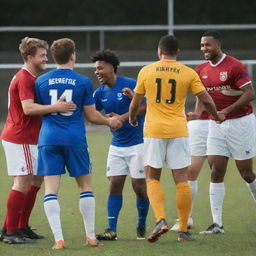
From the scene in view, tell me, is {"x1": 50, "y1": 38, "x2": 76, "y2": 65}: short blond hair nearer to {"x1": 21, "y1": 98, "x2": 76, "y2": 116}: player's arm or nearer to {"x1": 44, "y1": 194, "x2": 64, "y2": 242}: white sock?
{"x1": 21, "y1": 98, "x2": 76, "y2": 116}: player's arm

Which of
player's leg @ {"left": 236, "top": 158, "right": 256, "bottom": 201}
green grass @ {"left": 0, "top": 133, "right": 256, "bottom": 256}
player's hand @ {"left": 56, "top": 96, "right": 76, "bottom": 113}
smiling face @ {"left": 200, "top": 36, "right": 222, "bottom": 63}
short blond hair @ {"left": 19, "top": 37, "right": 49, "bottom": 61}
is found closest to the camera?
player's hand @ {"left": 56, "top": 96, "right": 76, "bottom": 113}

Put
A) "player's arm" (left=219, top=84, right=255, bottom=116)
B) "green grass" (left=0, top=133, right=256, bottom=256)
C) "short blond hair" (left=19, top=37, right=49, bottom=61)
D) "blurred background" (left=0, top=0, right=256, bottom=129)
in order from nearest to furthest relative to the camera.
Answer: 1. "green grass" (left=0, top=133, right=256, bottom=256)
2. "short blond hair" (left=19, top=37, right=49, bottom=61)
3. "player's arm" (left=219, top=84, right=255, bottom=116)
4. "blurred background" (left=0, top=0, right=256, bottom=129)

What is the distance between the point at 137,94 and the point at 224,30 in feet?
70.3

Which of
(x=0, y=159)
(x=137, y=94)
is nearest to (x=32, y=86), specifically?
(x=137, y=94)

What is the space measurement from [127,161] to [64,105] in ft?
4.18

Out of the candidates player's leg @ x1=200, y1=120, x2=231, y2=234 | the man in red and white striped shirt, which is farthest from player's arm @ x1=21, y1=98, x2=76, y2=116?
player's leg @ x1=200, y1=120, x2=231, y2=234

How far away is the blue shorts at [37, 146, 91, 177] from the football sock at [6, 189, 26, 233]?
51cm

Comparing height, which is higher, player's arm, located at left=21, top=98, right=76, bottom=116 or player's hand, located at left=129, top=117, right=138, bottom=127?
player's arm, located at left=21, top=98, right=76, bottom=116

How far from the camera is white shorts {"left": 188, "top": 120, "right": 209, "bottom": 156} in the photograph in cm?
953

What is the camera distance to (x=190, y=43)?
94.0 feet

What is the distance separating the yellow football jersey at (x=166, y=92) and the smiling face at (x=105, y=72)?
59cm

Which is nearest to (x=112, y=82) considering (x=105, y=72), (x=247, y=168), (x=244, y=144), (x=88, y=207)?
(x=105, y=72)

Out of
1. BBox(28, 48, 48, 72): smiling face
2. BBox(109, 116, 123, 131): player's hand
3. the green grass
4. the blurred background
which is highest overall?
the blurred background

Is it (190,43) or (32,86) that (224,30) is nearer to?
(190,43)
